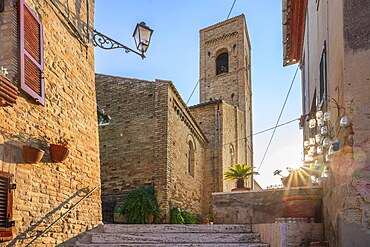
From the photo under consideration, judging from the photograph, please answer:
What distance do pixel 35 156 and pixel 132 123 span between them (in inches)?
322

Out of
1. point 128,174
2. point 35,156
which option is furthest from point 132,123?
point 35,156

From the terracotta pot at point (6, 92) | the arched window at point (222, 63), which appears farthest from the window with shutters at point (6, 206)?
the arched window at point (222, 63)

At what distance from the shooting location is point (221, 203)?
8977 millimetres

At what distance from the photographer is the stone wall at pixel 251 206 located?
8305mm

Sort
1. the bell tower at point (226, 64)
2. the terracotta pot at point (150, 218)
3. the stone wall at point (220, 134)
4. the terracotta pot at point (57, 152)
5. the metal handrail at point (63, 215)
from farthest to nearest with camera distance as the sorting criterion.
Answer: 1. the bell tower at point (226, 64)
2. the stone wall at point (220, 134)
3. the terracotta pot at point (150, 218)
4. the terracotta pot at point (57, 152)
5. the metal handrail at point (63, 215)

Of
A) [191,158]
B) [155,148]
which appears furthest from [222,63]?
[155,148]

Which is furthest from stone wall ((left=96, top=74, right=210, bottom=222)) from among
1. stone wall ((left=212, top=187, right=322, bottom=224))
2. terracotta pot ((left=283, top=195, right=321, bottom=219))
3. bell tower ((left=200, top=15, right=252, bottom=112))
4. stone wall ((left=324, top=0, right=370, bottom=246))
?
bell tower ((left=200, top=15, right=252, bottom=112))

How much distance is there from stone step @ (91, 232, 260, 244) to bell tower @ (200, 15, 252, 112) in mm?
18884

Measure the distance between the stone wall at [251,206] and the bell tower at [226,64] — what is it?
17282 millimetres

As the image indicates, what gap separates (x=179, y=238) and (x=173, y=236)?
0.40ft

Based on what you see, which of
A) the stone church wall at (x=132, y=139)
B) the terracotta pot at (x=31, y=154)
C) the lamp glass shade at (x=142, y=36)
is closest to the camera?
the terracotta pot at (x=31, y=154)

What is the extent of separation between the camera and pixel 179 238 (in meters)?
7.35

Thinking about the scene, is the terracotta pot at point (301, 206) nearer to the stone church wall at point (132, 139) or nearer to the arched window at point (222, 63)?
the stone church wall at point (132, 139)

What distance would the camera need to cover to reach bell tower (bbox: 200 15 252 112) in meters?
26.6
